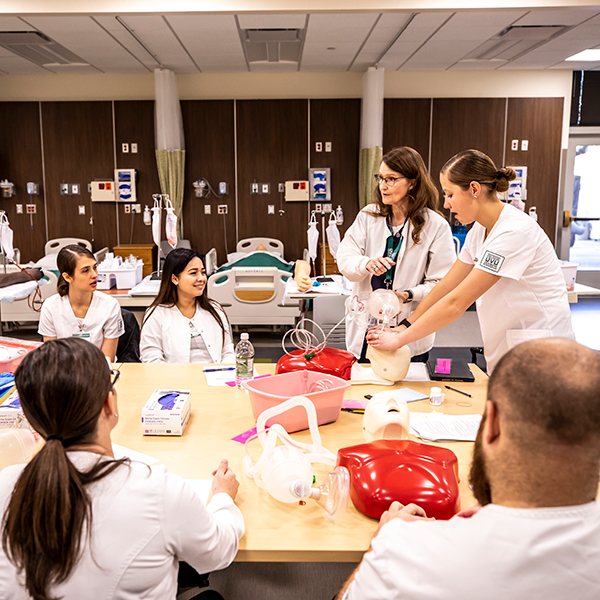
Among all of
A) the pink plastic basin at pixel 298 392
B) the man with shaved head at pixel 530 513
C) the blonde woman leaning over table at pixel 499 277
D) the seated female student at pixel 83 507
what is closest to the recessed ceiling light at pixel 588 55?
the blonde woman leaning over table at pixel 499 277

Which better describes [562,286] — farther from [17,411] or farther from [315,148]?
[315,148]

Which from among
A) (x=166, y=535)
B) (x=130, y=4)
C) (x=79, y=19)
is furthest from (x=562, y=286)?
(x=79, y=19)

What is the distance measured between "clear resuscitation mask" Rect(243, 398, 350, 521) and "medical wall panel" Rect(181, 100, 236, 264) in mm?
6529

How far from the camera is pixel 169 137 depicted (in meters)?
7.22

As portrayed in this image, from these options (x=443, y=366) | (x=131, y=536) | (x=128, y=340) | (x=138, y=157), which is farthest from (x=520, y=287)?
(x=138, y=157)

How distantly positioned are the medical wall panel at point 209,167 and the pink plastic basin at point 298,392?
6.05 meters

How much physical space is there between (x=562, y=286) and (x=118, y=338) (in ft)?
7.54

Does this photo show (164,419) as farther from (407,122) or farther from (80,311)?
(407,122)

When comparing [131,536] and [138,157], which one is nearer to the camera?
[131,536]

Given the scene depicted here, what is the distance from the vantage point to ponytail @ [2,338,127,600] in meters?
0.98

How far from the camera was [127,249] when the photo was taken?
718 centimetres

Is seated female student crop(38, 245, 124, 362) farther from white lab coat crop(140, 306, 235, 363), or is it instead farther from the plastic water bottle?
the plastic water bottle

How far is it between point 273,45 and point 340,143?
184cm

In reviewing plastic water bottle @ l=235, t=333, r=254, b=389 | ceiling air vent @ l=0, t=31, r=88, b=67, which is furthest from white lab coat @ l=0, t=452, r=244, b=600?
ceiling air vent @ l=0, t=31, r=88, b=67
